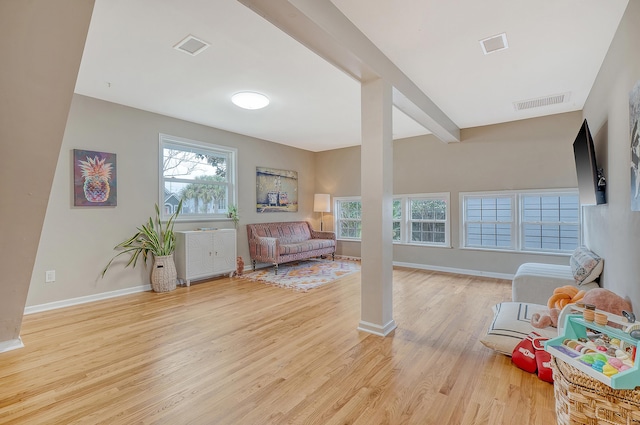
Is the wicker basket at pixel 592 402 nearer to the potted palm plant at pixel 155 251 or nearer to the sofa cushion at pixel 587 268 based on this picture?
the sofa cushion at pixel 587 268

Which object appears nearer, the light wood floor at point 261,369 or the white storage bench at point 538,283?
the light wood floor at point 261,369

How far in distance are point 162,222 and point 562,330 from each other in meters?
4.87

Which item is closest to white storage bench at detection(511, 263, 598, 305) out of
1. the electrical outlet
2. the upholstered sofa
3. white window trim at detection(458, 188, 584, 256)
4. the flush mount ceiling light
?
white window trim at detection(458, 188, 584, 256)

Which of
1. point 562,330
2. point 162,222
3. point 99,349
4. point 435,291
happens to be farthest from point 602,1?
point 162,222

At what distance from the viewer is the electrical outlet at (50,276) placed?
3.51 metres

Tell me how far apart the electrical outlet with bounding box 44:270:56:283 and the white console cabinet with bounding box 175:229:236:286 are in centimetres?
146

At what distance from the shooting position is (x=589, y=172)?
9.13 ft

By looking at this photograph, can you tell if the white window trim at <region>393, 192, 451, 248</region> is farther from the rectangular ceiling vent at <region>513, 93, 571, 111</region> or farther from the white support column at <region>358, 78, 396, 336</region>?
the white support column at <region>358, 78, 396, 336</region>

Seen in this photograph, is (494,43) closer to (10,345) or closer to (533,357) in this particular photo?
(533,357)

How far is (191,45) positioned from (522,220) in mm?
5381

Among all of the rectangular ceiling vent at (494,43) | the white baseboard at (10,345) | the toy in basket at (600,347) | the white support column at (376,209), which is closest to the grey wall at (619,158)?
the toy in basket at (600,347)

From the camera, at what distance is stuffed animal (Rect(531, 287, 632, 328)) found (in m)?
1.94

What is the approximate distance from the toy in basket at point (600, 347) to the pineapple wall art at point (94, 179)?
483cm

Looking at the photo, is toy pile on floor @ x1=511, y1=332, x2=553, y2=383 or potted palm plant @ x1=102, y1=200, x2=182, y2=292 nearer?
toy pile on floor @ x1=511, y1=332, x2=553, y2=383
